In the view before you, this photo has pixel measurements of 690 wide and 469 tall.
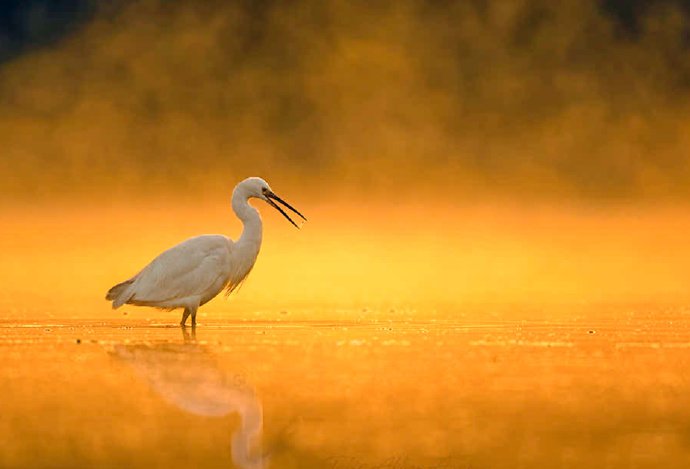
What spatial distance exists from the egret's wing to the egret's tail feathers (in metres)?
0.07

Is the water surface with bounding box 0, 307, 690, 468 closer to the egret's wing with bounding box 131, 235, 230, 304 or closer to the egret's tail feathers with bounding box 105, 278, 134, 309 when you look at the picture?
the egret's wing with bounding box 131, 235, 230, 304

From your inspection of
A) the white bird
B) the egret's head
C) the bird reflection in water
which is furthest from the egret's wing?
the bird reflection in water

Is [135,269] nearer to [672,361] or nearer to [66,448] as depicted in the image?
[672,361]

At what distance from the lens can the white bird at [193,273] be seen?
592 inches

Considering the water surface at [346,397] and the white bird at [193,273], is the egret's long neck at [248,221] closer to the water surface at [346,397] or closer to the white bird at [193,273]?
the white bird at [193,273]

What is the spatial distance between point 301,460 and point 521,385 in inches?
113

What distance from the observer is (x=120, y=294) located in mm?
15219

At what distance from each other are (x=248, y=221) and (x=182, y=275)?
0.91 m

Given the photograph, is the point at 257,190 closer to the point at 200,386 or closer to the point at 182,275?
the point at 182,275

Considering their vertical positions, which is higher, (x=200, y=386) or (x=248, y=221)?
(x=248, y=221)

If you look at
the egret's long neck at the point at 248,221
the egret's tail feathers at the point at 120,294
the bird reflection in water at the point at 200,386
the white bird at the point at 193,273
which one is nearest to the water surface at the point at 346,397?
the bird reflection in water at the point at 200,386

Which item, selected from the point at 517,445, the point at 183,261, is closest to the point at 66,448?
the point at 517,445

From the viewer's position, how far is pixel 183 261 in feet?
49.4

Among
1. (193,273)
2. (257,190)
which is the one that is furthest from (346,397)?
(257,190)
